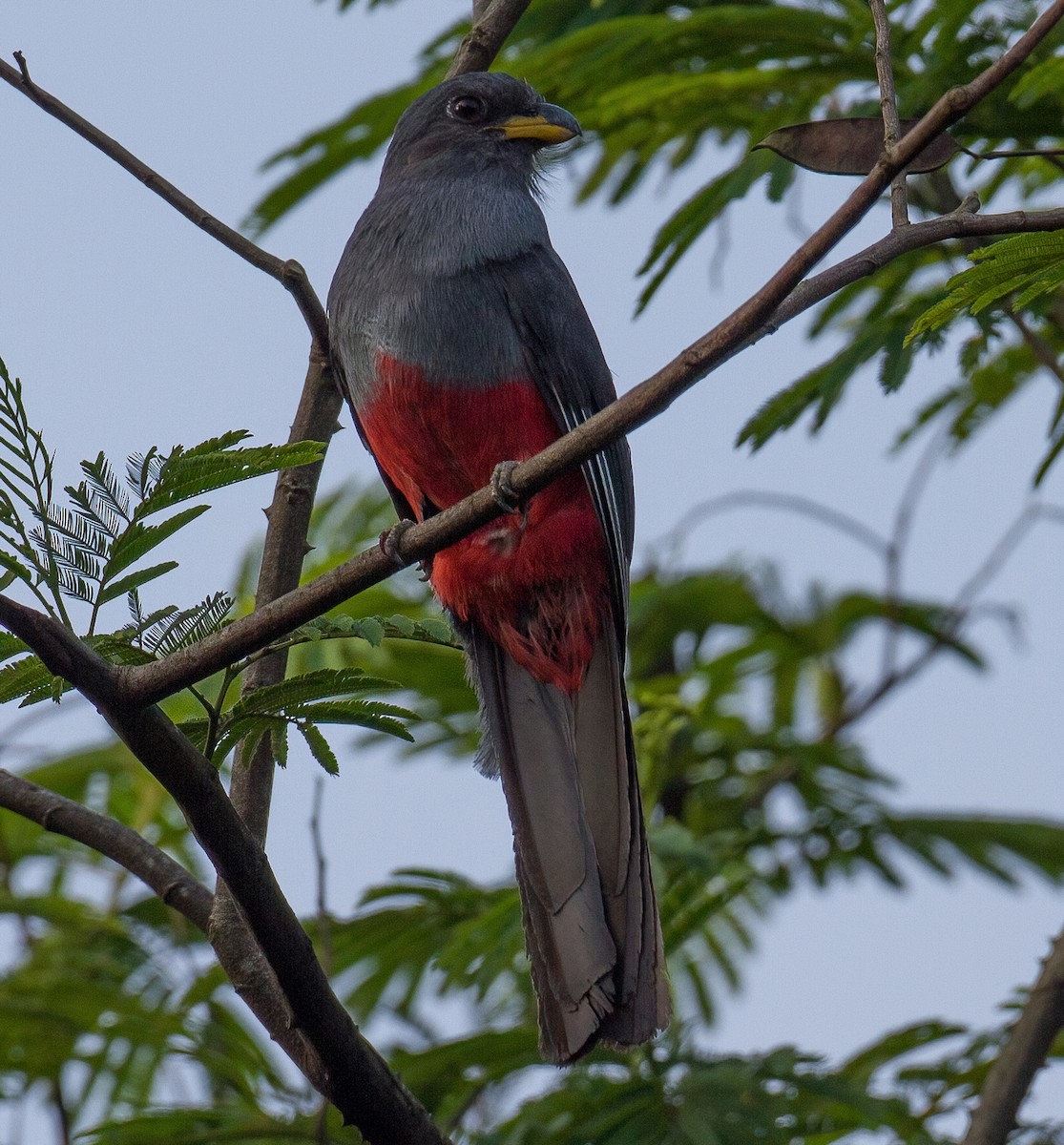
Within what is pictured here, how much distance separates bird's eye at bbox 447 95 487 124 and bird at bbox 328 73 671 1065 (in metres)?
0.14

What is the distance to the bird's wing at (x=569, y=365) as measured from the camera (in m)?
3.96

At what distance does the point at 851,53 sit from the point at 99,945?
3.43m

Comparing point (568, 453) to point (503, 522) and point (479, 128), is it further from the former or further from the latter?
point (479, 128)

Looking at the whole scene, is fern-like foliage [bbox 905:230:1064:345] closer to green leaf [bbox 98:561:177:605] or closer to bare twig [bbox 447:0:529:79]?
green leaf [bbox 98:561:177:605]

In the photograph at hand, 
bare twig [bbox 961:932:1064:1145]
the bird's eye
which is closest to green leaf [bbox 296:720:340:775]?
bare twig [bbox 961:932:1064:1145]

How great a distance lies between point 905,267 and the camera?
4.79 meters

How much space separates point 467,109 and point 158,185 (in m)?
1.45

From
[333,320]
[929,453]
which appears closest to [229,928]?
[333,320]

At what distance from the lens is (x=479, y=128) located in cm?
462

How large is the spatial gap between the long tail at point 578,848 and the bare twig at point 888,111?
5.33 feet

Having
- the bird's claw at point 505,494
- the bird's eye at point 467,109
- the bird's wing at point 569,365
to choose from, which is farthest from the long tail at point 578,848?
the bird's eye at point 467,109

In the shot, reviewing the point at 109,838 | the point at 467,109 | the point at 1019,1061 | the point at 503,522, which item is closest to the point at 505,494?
the point at 109,838

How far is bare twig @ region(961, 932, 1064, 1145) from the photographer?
3361 millimetres

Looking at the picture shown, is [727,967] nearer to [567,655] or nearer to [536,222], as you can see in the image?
[567,655]
